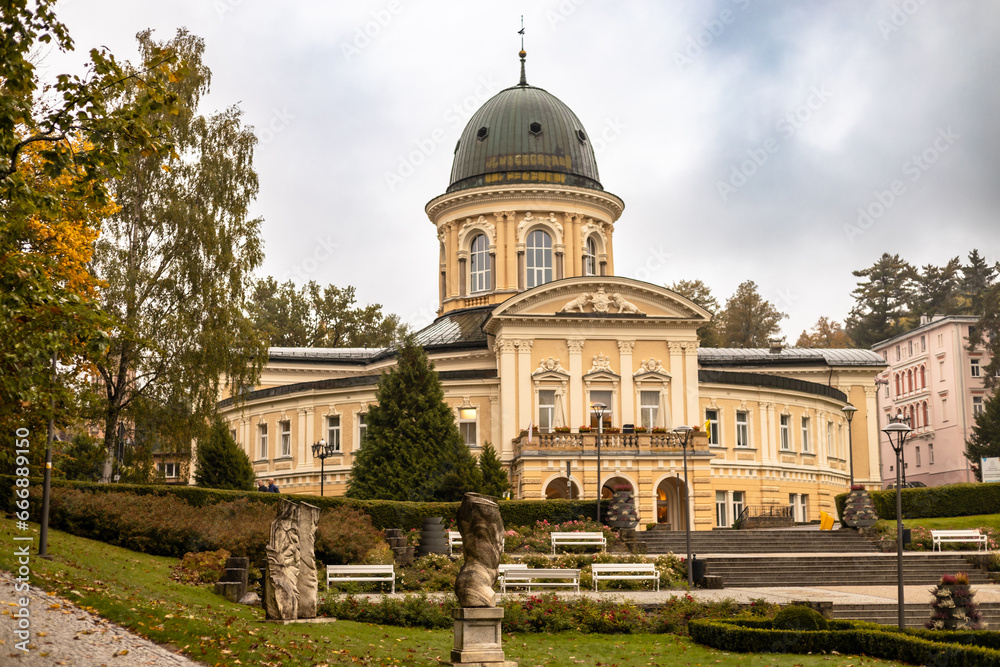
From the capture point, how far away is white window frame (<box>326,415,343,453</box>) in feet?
170

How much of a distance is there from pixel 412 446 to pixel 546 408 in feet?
28.1

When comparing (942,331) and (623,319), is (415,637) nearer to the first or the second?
(623,319)

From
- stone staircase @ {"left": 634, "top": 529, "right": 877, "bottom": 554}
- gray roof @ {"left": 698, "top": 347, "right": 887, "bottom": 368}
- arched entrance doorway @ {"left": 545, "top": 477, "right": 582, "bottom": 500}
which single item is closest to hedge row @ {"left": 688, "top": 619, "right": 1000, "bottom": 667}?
stone staircase @ {"left": 634, "top": 529, "right": 877, "bottom": 554}

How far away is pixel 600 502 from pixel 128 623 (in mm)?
24382

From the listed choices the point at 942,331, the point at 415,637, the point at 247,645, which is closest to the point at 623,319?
the point at 415,637

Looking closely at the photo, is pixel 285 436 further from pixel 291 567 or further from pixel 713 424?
pixel 291 567

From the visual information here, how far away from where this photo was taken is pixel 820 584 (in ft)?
96.2

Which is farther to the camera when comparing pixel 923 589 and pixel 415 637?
pixel 923 589

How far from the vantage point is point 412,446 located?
41.6 m

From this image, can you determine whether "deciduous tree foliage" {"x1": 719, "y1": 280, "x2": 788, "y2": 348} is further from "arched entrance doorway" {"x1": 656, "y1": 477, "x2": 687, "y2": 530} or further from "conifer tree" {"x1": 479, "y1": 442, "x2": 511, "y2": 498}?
"conifer tree" {"x1": 479, "y1": 442, "x2": 511, "y2": 498}

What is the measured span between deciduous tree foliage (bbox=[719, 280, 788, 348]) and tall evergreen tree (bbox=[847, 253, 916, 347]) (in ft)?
56.6

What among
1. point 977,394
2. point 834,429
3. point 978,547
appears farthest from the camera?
point 977,394

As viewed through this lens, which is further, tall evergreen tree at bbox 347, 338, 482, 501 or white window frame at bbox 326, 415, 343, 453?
white window frame at bbox 326, 415, 343, 453

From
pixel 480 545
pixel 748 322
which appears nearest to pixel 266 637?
pixel 480 545
